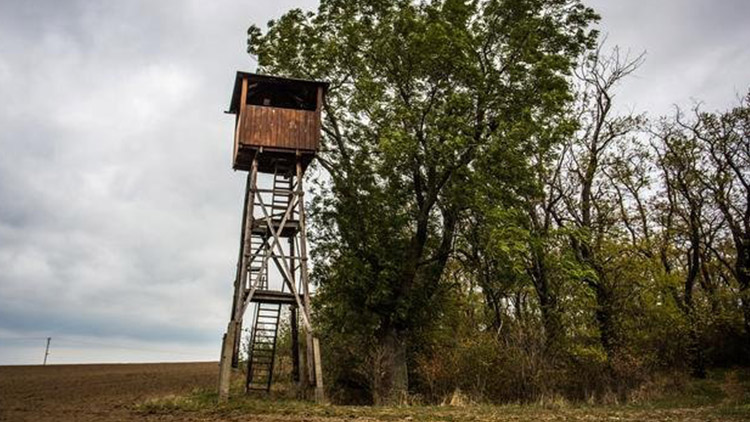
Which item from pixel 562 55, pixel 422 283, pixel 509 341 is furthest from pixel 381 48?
pixel 509 341

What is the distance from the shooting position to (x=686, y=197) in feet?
90.5

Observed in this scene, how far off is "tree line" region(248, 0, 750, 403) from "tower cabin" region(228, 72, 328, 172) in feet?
6.60

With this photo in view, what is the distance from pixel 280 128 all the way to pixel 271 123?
345 mm

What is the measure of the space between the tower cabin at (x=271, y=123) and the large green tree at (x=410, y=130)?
79.3 inches

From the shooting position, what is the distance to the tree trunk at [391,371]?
1984 centimetres

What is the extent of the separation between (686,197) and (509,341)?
39.7 ft

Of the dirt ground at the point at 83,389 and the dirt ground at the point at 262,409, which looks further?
the dirt ground at the point at 83,389

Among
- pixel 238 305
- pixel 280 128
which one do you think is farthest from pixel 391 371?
pixel 280 128

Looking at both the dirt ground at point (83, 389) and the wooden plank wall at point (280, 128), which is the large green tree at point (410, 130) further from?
the dirt ground at point (83, 389)

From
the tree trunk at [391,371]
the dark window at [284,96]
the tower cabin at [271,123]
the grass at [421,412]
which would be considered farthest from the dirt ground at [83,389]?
the dark window at [284,96]

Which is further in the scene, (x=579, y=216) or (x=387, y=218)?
(x=579, y=216)

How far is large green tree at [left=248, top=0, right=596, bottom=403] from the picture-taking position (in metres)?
20.3

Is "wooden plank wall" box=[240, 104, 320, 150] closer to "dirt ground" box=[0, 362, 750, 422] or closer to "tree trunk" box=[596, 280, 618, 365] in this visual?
"dirt ground" box=[0, 362, 750, 422]

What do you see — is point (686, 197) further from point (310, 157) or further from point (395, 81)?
point (310, 157)
